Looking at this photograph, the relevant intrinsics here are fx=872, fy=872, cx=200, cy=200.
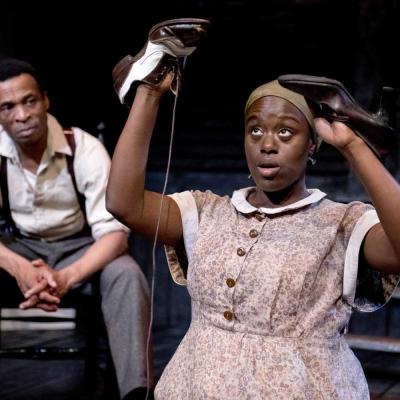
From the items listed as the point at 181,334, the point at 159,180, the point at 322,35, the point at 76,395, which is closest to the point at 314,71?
the point at 322,35

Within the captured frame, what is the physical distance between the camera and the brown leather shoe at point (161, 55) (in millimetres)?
2094

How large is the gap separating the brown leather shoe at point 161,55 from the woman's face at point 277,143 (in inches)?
9.6

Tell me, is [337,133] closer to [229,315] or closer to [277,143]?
[277,143]

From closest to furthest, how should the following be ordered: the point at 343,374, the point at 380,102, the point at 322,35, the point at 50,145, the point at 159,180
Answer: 1. the point at 380,102
2. the point at 343,374
3. the point at 50,145
4. the point at 322,35
5. the point at 159,180

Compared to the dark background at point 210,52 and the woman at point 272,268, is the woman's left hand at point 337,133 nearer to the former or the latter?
the woman at point 272,268

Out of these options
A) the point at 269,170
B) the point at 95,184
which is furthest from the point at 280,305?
the point at 95,184

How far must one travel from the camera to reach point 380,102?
2.04 metres

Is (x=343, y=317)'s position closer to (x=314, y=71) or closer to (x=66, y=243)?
(x=66, y=243)

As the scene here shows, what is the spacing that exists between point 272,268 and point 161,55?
0.60 meters

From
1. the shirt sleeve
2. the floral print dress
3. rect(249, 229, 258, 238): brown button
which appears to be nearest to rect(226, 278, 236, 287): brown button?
the floral print dress

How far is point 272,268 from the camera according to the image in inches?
85.7

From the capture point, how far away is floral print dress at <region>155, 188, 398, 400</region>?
2156mm

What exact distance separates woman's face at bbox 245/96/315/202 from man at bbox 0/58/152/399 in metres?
1.29

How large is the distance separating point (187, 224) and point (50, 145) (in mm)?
1520
